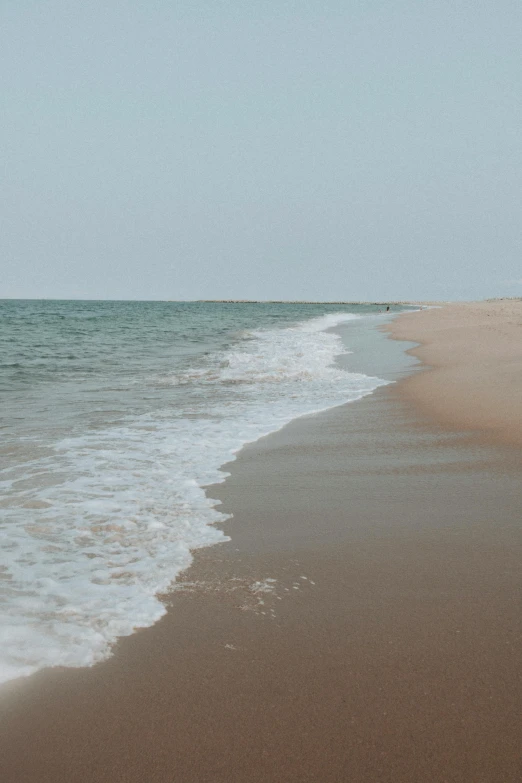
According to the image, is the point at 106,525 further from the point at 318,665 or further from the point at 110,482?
the point at 318,665

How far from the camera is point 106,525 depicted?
3646 mm

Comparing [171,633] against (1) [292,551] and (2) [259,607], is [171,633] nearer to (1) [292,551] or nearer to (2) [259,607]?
(2) [259,607]

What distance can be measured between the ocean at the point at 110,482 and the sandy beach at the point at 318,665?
0.21m

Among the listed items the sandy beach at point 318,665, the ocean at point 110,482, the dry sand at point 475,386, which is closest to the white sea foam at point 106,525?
the ocean at point 110,482

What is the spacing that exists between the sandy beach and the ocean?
0.67ft

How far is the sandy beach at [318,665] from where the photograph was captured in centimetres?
179

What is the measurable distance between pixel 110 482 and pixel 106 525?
34.9 inches

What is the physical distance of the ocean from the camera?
263 cm

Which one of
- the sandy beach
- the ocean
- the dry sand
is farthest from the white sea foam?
the dry sand

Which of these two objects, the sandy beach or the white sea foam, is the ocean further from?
the sandy beach

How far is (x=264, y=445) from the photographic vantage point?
18.9ft

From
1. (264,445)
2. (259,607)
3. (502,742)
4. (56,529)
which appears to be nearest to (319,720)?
(502,742)

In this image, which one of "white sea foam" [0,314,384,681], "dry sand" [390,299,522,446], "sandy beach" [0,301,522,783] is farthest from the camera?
"dry sand" [390,299,522,446]

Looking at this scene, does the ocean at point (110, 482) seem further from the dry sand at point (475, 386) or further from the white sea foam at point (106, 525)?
the dry sand at point (475, 386)
